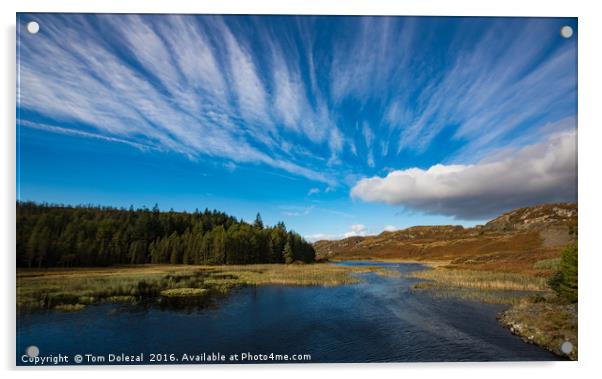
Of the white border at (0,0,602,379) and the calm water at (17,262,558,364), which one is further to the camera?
the calm water at (17,262,558,364)

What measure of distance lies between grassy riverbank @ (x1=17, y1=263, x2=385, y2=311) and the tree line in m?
0.49

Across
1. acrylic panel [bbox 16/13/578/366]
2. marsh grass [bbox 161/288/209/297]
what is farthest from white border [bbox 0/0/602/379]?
marsh grass [bbox 161/288/209/297]

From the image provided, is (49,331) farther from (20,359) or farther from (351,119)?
(351,119)

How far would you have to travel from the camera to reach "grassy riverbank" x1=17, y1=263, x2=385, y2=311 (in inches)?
313

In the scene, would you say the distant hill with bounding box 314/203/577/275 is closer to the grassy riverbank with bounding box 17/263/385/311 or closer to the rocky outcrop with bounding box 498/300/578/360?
the rocky outcrop with bounding box 498/300/578/360

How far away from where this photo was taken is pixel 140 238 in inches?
666

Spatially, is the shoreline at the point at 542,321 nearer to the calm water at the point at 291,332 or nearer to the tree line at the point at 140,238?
the calm water at the point at 291,332

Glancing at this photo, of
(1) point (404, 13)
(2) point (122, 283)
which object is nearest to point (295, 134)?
(1) point (404, 13)

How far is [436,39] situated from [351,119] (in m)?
3.64

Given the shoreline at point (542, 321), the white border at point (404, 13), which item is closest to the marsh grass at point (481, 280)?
the shoreline at point (542, 321)

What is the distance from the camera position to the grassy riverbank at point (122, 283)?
7945 mm

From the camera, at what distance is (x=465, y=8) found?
795cm

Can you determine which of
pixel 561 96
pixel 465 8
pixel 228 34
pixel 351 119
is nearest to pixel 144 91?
pixel 228 34

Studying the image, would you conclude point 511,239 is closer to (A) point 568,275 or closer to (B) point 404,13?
(A) point 568,275
